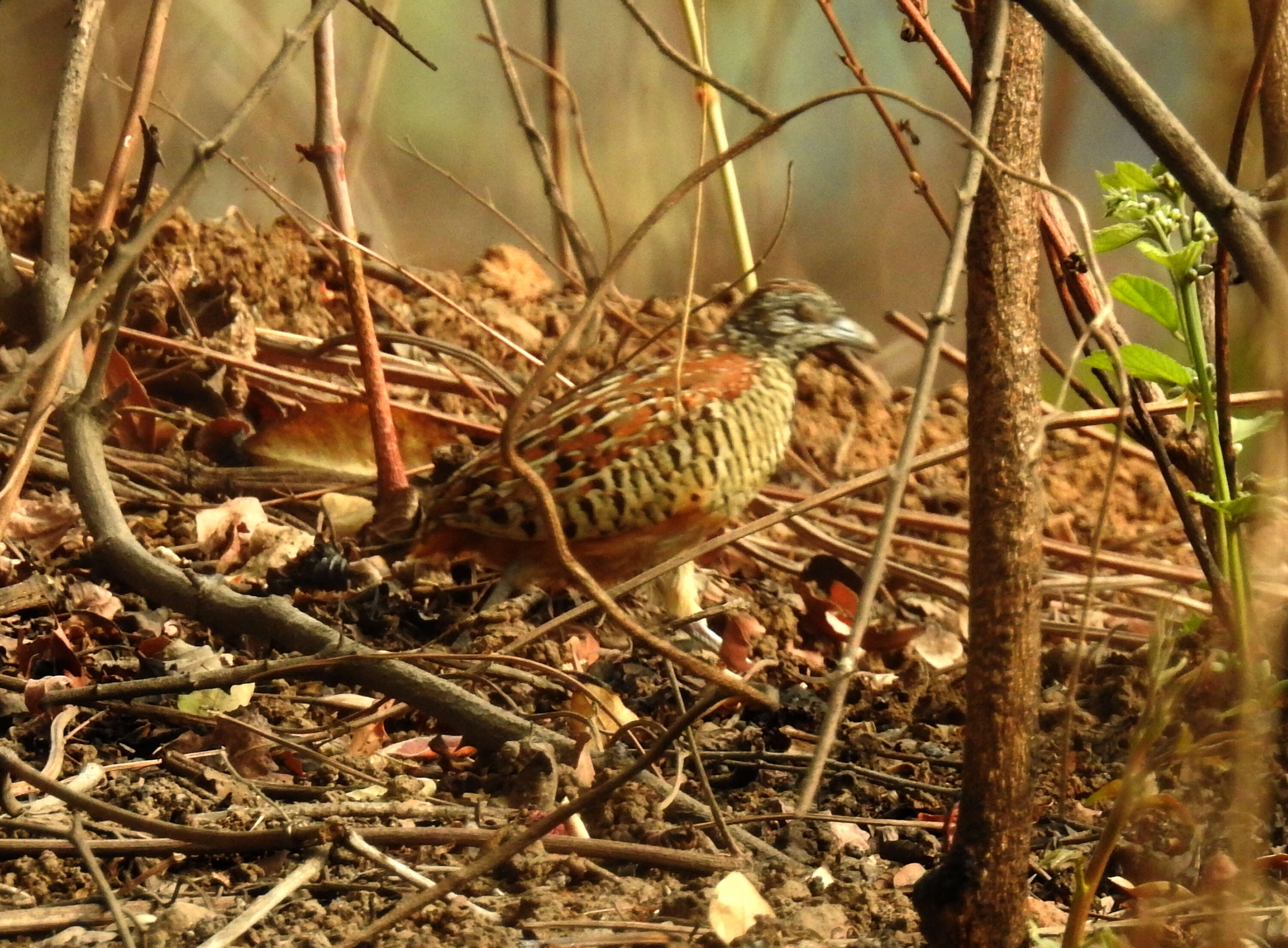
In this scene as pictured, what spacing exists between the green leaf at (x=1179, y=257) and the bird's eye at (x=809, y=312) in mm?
2656

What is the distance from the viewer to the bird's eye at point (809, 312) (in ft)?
16.3

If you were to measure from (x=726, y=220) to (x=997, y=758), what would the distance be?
491 centimetres

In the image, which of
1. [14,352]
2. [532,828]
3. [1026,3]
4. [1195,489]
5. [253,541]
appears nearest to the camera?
[1026,3]

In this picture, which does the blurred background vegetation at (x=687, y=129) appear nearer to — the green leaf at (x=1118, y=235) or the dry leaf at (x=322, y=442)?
the dry leaf at (x=322, y=442)

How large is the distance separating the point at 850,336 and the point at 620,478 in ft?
3.94

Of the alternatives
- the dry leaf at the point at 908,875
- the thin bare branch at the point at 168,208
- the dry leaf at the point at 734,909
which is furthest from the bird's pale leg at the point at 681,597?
the thin bare branch at the point at 168,208

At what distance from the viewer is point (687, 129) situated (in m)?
6.43

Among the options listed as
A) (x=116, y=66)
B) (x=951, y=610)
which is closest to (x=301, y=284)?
(x=116, y=66)

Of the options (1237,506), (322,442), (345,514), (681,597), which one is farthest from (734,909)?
(322,442)

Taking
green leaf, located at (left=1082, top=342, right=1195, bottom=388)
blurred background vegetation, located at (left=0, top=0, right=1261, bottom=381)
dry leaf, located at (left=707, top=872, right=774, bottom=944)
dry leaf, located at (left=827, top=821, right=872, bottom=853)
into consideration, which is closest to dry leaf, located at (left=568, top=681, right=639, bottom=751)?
dry leaf, located at (left=827, top=821, right=872, bottom=853)

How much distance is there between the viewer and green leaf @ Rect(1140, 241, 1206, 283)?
88.2 inches

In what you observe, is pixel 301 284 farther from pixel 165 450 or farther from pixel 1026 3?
pixel 1026 3

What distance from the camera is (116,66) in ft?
18.2

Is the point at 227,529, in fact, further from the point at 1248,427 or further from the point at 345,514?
the point at 1248,427
